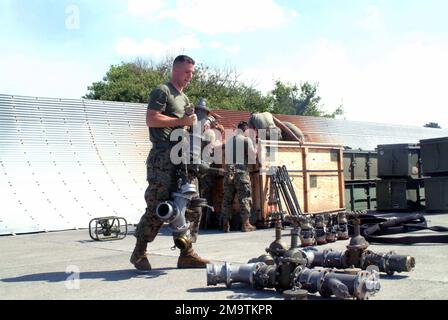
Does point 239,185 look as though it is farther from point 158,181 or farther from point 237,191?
point 158,181

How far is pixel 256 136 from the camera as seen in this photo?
35.6ft

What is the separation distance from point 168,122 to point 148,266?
4.85 feet

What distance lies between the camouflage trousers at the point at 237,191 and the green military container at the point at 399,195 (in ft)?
16.8

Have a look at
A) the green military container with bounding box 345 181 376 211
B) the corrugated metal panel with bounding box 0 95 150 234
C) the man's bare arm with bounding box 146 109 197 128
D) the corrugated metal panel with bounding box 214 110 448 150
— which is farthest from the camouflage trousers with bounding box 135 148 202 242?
the corrugated metal panel with bounding box 214 110 448 150

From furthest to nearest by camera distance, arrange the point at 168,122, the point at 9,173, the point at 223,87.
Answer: the point at 223,87
the point at 9,173
the point at 168,122

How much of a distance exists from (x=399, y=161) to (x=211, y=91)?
2485 centimetres

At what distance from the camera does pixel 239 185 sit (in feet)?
33.3

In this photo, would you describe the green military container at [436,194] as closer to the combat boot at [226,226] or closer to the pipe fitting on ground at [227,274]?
the combat boot at [226,226]

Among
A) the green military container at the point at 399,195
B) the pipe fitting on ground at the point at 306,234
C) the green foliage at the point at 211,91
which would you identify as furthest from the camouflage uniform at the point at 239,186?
the green foliage at the point at 211,91

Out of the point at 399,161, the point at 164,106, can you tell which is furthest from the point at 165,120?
the point at 399,161

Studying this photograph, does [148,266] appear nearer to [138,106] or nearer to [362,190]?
[362,190]
